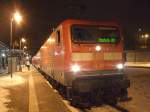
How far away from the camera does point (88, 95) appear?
35.2 feet

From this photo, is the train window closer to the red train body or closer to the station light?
the red train body

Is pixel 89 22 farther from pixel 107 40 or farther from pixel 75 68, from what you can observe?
pixel 75 68

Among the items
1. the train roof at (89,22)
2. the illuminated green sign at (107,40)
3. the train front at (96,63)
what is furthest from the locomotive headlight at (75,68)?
the train roof at (89,22)

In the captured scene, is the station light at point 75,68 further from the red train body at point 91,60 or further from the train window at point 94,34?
the train window at point 94,34

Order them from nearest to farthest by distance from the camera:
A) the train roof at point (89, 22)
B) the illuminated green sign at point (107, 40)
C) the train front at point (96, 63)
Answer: the train front at point (96, 63) → the train roof at point (89, 22) → the illuminated green sign at point (107, 40)

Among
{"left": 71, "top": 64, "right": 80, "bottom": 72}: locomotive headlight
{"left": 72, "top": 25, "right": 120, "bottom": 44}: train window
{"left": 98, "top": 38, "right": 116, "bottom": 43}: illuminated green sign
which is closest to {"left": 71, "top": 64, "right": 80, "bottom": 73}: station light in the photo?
{"left": 71, "top": 64, "right": 80, "bottom": 72}: locomotive headlight

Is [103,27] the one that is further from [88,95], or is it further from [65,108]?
[65,108]

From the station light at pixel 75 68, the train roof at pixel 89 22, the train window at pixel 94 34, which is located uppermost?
the train roof at pixel 89 22

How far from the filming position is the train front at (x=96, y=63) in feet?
33.6

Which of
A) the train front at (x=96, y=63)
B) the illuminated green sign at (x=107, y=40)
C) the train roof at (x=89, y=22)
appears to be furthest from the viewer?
the illuminated green sign at (x=107, y=40)

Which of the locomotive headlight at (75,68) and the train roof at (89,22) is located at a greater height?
the train roof at (89,22)

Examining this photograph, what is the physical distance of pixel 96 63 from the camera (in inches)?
418

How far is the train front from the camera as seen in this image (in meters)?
10.2

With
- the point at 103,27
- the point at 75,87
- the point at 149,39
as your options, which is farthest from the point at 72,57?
the point at 149,39
